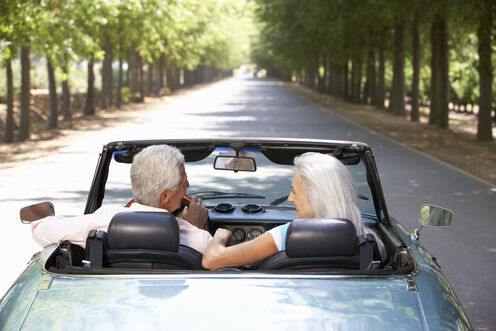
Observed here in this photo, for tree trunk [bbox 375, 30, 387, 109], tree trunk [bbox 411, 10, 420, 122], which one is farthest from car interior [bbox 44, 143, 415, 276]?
tree trunk [bbox 375, 30, 387, 109]

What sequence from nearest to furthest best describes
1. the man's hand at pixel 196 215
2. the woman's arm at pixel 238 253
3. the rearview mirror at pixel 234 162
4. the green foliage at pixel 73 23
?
the woman's arm at pixel 238 253, the man's hand at pixel 196 215, the rearview mirror at pixel 234 162, the green foliage at pixel 73 23

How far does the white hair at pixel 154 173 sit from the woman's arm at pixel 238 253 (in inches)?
14.5

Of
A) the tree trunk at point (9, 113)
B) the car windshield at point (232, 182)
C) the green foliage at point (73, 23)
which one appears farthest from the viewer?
the tree trunk at point (9, 113)

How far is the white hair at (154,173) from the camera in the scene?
3.02 meters

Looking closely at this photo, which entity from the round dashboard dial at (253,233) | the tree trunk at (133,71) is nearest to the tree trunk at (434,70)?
the tree trunk at (133,71)

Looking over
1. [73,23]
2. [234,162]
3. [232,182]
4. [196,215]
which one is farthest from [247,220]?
[73,23]

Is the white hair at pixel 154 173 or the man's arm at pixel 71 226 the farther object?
the man's arm at pixel 71 226

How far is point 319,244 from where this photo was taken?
269 cm

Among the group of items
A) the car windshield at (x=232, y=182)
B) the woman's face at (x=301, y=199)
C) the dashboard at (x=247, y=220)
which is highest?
the woman's face at (x=301, y=199)

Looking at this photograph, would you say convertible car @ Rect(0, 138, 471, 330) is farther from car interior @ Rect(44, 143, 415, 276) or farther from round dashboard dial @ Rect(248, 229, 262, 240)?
round dashboard dial @ Rect(248, 229, 262, 240)

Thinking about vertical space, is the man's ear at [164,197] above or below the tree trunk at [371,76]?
below

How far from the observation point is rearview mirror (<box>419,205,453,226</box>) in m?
3.40

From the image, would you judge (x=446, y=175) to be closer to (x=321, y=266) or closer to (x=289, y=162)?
(x=289, y=162)

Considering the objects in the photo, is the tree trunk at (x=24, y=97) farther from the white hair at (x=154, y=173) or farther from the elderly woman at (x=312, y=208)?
the elderly woman at (x=312, y=208)
